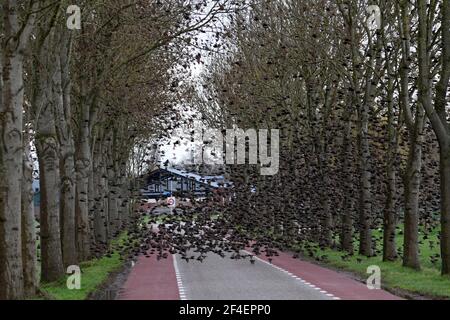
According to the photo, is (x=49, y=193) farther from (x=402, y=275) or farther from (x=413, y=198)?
(x=413, y=198)

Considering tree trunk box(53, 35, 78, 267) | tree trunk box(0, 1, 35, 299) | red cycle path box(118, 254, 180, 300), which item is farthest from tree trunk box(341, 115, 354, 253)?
tree trunk box(0, 1, 35, 299)

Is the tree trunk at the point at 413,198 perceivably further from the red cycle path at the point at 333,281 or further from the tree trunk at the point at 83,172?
the tree trunk at the point at 83,172

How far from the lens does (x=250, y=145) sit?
47531 millimetres

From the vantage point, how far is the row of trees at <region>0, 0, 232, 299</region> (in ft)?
51.6

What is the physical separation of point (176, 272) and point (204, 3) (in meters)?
9.52

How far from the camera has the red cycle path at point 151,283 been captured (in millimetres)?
19391

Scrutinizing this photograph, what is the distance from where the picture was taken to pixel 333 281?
2311 cm

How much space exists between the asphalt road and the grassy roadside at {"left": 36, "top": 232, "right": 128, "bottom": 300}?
87.4 inches

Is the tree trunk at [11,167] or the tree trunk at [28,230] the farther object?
the tree trunk at [28,230]

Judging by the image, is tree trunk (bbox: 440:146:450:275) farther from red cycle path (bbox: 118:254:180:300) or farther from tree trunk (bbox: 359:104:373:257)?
tree trunk (bbox: 359:104:373:257)

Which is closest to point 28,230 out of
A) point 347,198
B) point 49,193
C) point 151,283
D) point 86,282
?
point 49,193

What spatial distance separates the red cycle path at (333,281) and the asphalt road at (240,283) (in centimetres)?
43

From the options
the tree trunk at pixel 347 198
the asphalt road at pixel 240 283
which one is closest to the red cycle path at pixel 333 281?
the asphalt road at pixel 240 283

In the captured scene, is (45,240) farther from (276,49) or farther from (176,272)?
(276,49)
